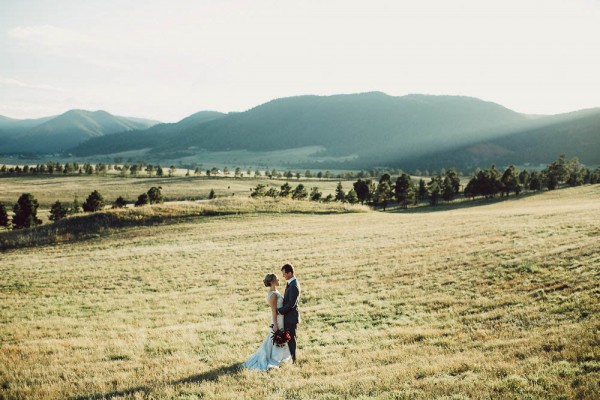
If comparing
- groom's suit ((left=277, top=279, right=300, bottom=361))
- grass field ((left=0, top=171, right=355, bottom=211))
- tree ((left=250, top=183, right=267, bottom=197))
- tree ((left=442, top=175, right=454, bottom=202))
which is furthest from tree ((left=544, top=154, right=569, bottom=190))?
groom's suit ((left=277, top=279, right=300, bottom=361))

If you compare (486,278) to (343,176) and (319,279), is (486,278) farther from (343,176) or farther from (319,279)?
(343,176)

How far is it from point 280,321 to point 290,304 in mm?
703

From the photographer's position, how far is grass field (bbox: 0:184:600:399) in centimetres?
957

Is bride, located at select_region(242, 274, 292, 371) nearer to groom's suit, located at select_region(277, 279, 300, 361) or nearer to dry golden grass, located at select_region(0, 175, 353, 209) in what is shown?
groom's suit, located at select_region(277, 279, 300, 361)

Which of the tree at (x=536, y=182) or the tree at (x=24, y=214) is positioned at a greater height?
the tree at (x=536, y=182)

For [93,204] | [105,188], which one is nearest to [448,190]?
[93,204]

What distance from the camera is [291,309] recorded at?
1138 cm

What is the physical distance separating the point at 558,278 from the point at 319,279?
12.4m

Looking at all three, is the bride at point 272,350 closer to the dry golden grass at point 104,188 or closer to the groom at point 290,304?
the groom at point 290,304

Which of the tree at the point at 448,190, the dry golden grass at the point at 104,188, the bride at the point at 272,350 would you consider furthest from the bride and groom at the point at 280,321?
the dry golden grass at the point at 104,188

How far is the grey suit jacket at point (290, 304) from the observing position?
11234 millimetres

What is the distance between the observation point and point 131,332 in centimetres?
1538

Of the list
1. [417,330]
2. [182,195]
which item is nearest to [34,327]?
Result: [417,330]

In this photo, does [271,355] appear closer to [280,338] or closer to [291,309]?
[280,338]
